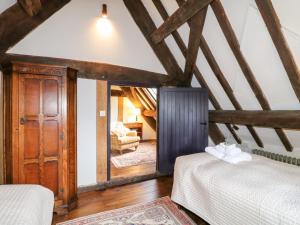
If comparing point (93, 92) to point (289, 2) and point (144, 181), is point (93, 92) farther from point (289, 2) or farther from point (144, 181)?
point (289, 2)

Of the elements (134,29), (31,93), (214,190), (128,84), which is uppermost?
(134,29)

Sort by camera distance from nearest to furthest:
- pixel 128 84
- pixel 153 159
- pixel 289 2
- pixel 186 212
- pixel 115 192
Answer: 1. pixel 289 2
2. pixel 186 212
3. pixel 115 192
4. pixel 128 84
5. pixel 153 159

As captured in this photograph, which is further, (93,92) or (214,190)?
(93,92)

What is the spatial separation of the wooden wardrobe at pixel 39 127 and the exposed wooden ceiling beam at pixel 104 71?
0.53 m

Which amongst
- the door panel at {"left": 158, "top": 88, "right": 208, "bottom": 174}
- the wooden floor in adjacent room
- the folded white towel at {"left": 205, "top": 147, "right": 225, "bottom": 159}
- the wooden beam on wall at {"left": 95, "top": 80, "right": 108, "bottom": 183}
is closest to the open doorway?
the wooden beam on wall at {"left": 95, "top": 80, "right": 108, "bottom": 183}

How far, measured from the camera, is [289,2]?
1.84 meters

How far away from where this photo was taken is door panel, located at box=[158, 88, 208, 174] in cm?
375

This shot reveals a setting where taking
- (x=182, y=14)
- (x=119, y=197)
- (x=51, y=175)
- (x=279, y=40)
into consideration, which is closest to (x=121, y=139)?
(x=119, y=197)

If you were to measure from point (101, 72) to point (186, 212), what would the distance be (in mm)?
2536

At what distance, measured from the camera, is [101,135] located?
3.31 m

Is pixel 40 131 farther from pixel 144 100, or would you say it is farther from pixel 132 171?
pixel 144 100

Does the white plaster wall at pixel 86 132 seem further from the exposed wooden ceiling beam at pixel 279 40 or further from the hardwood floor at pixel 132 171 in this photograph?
the exposed wooden ceiling beam at pixel 279 40

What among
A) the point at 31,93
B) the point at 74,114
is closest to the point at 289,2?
the point at 74,114

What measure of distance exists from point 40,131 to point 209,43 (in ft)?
9.04
